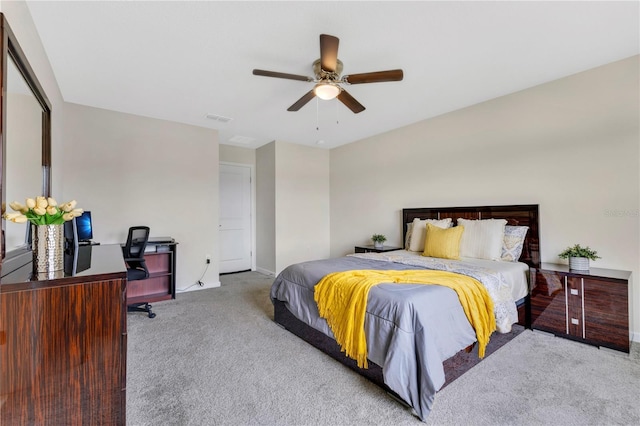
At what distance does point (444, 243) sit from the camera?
3.41 m

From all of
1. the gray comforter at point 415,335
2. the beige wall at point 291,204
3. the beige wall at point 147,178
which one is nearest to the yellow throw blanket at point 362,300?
the gray comforter at point 415,335

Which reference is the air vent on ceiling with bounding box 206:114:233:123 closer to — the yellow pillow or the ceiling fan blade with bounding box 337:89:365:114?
the ceiling fan blade with bounding box 337:89:365:114

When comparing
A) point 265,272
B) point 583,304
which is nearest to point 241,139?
point 265,272

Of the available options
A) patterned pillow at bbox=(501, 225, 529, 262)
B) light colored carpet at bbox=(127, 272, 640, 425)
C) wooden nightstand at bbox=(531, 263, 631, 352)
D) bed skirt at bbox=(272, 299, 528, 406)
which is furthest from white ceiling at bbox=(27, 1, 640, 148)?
light colored carpet at bbox=(127, 272, 640, 425)

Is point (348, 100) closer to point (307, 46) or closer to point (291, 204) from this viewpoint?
point (307, 46)

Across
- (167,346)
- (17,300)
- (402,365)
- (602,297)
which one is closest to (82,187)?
A: (167,346)

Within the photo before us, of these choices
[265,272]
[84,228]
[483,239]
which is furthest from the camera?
[265,272]

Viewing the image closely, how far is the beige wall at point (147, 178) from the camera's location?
378 centimetres

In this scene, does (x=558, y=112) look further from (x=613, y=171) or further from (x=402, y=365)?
(x=402, y=365)

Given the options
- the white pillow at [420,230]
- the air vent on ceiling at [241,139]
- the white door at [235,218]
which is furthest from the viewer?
the white door at [235,218]

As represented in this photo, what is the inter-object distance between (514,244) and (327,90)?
270 cm

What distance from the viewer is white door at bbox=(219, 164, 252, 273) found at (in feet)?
18.8

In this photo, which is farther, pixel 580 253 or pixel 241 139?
pixel 241 139

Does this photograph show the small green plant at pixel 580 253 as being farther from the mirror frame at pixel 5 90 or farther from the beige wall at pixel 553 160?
the mirror frame at pixel 5 90
